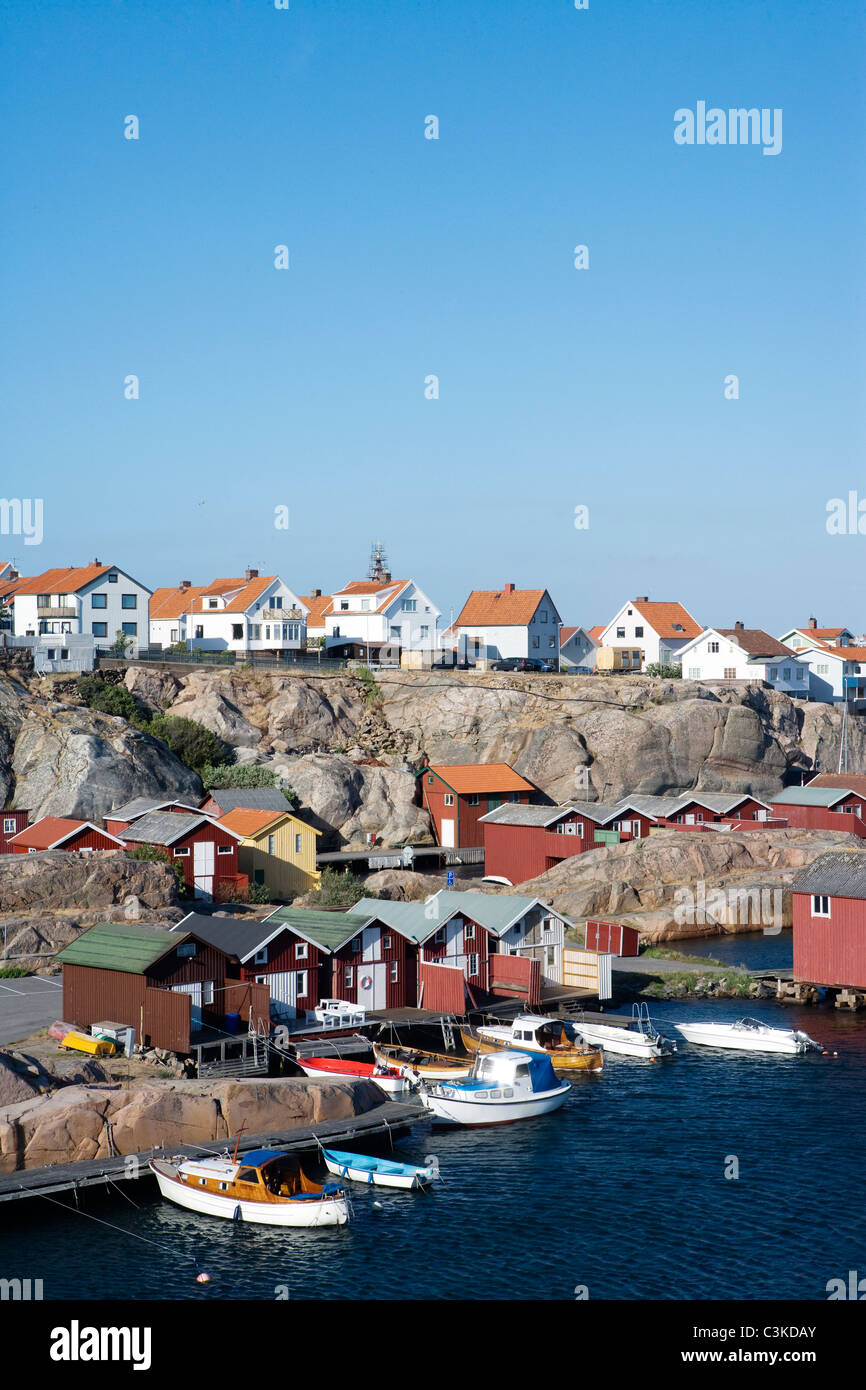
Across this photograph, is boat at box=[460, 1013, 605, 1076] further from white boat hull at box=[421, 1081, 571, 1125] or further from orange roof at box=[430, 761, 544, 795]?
orange roof at box=[430, 761, 544, 795]

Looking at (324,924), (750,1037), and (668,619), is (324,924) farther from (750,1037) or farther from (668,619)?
(668,619)

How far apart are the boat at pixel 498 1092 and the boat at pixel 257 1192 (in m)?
6.80

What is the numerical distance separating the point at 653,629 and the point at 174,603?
42.9 metres

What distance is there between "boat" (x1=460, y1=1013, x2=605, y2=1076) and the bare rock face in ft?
26.0

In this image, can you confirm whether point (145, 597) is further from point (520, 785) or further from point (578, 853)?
point (578, 853)

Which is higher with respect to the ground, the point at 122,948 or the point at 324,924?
the point at 324,924

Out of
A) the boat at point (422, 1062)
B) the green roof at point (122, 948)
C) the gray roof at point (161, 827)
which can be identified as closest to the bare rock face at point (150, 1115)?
the boat at point (422, 1062)

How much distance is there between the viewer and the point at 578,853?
72.0 meters

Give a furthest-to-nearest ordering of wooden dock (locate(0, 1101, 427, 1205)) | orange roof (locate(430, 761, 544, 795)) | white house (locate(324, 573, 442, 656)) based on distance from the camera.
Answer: white house (locate(324, 573, 442, 656)) < orange roof (locate(430, 761, 544, 795)) < wooden dock (locate(0, 1101, 427, 1205))

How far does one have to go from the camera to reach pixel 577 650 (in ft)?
402

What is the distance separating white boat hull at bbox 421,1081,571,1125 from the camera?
3756cm

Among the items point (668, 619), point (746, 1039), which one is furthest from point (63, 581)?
point (746, 1039)

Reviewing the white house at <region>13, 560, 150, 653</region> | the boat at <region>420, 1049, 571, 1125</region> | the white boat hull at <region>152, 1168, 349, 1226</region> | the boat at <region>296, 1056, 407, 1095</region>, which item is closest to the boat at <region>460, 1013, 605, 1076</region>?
the boat at <region>420, 1049, 571, 1125</region>
